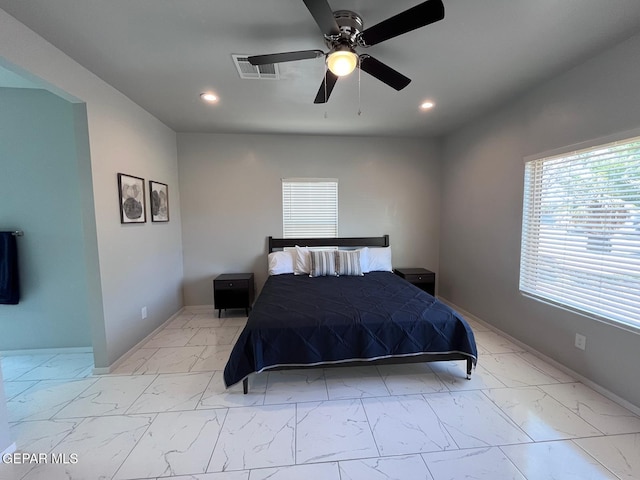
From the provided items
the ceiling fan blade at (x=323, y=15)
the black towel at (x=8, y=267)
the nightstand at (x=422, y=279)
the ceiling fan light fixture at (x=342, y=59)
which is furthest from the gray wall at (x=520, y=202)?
the black towel at (x=8, y=267)

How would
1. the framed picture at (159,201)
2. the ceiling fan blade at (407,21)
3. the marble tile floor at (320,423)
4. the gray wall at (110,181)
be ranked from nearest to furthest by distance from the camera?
1. the ceiling fan blade at (407,21)
2. the marble tile floor at (320,423)
3. the gray wall at (110,181)
4. the framed picture at (159,201)

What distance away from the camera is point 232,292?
377cm

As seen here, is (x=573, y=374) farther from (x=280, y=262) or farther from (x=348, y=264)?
(x=280, y=262)

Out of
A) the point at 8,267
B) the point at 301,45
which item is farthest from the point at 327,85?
the point at 8,267

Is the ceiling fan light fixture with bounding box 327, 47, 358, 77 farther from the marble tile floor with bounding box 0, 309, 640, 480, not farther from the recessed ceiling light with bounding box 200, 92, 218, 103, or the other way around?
the marble tile floor with bounding box 0, 309, 640, 480

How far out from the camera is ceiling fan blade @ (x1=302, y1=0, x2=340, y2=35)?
128 cm

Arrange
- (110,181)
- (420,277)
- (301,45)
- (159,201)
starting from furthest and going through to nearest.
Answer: (420,277), (159,201), (110,181), (301,45)

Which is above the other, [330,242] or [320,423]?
[330,242]

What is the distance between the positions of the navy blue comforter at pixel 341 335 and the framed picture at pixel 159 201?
6.50 feet

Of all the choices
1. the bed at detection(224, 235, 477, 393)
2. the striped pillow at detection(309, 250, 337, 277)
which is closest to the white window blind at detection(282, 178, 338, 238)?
the striped pillow at detection(309, 250, 337, 277)

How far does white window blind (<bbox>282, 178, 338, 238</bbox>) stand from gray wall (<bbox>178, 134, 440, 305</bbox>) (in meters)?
0.10

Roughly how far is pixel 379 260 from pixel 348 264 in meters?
0.59

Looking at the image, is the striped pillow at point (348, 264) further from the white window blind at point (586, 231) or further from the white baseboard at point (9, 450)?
the white baseboard at point (9, 450)

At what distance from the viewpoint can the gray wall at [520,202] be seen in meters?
1.97
